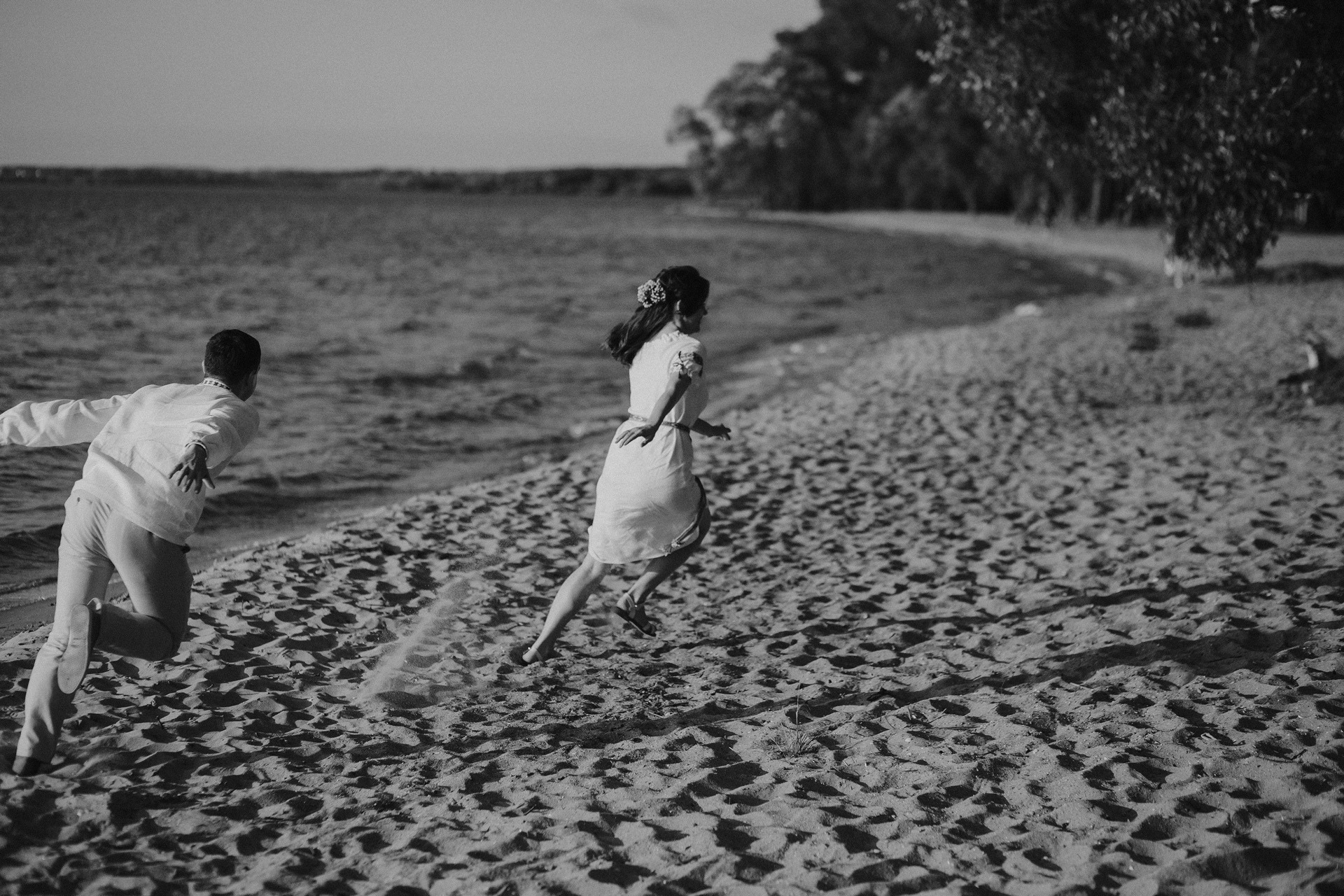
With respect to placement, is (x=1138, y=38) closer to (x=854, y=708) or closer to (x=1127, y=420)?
(x=1127, y=420)

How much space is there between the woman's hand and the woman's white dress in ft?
0.07

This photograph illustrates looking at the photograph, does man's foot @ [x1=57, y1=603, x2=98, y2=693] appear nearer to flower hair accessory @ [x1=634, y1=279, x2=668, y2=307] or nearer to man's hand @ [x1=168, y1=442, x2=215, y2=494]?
man's hand @ [x1=168, y1=442, x2=215, y2=494]

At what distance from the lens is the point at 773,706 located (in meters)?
5.17

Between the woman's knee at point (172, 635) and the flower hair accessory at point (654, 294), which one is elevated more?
the flower hair accessory at point (654, 294)

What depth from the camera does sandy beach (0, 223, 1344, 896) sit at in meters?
3.72

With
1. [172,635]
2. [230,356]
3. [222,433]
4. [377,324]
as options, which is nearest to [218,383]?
[230,356]

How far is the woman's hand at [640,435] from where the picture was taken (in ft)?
16.3

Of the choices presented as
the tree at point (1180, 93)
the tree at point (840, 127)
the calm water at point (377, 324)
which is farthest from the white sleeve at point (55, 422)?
the tree at point (840, 127)

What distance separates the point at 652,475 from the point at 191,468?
206 centimetres

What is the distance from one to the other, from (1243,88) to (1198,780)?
28.3 feet

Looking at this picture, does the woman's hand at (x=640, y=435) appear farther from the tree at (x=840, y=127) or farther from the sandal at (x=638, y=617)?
the tree at (x=840, y=127)

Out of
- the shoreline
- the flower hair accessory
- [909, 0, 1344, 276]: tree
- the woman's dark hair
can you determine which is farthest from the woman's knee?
the shoreline

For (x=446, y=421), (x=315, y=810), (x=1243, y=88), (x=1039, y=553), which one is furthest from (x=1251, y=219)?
(x=315, y=810)

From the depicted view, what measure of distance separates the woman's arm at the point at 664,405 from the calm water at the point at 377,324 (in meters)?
5.10
